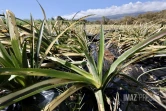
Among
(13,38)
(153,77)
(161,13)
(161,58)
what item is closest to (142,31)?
(161,58)

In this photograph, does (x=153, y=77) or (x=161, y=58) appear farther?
(x=161, y=58)

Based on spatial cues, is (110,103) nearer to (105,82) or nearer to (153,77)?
(105,82)

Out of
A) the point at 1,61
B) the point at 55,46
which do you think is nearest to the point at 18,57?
the point at 1,61

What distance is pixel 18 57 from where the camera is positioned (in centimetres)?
95

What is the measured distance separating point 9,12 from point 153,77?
0.84 m

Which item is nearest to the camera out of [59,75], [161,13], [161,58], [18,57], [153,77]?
[59,75]

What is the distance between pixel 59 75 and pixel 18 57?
215mm

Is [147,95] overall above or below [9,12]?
below

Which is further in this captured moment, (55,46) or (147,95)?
(55,46)

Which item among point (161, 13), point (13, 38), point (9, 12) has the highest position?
point (9, 12)

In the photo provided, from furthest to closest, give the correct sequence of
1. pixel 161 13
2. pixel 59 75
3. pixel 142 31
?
1. pixel 161 13
2. pixel 142 31
3. pixel 59 75

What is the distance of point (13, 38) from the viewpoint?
0.97 metres

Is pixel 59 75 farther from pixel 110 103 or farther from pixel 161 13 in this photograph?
pixel 161 13

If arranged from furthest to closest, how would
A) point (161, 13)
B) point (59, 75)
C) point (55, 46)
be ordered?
point (161, 13) < point (55, 46) < point (59, 75)
